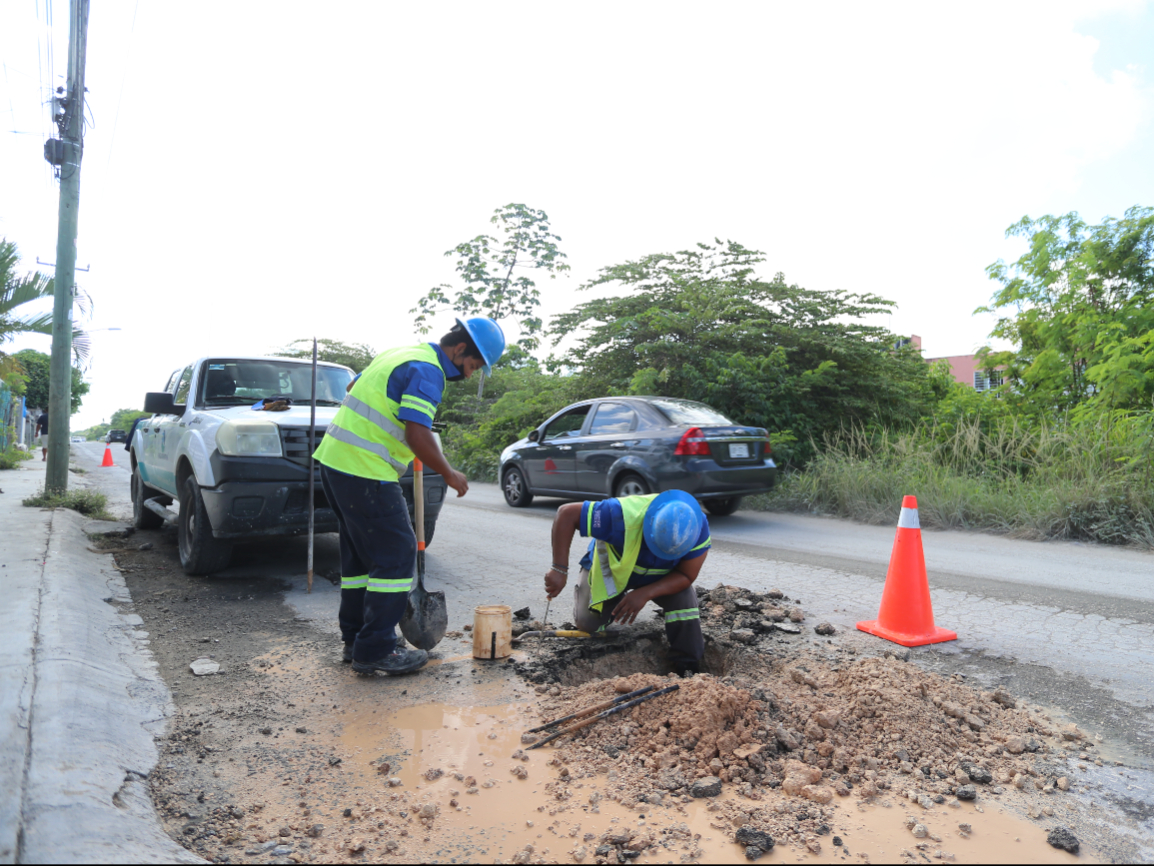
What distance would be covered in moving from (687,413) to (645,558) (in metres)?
5.11

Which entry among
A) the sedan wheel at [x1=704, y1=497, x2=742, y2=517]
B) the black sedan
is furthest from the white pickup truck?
the sedan wheel at [x1=704, y1=497, x2=742, y2=517]

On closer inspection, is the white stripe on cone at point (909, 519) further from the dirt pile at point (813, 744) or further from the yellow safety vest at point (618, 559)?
the yellow safety vest at point (618, 559)

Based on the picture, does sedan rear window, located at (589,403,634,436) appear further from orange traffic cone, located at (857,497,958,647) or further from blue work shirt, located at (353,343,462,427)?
blue work shirt, located at (353,343,462,427)

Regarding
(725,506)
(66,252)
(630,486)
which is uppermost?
(66,252)

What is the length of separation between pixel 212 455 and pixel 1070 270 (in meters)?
15.4

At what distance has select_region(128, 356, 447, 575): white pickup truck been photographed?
17.5 feet

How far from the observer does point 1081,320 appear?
13.4m

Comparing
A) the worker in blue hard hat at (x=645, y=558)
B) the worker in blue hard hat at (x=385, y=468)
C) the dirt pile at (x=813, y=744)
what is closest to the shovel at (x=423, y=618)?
the worker in blue hard hat at (x=385, y=468)

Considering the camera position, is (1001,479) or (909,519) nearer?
(909,519)

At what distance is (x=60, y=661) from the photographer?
3.41 meters

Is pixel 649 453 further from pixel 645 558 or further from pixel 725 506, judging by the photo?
pixel 645 558

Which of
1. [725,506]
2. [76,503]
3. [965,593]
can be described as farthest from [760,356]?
[76,503]

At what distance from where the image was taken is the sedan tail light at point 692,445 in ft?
27.3

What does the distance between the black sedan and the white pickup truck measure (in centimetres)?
318
